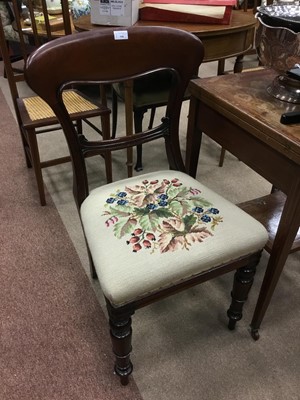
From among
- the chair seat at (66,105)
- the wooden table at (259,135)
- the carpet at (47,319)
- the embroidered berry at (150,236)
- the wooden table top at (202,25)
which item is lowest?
the carpet at (47,319)

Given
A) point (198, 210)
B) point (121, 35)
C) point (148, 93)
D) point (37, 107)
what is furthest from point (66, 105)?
point (198, 210)

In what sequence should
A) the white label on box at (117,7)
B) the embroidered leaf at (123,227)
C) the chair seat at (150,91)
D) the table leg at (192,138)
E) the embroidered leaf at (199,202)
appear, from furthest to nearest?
the chair seat at (150,91)
the white label on box at (117,7)
the table leg at (192,138)
the embroidered leaf at (199,202)
the embroidered leaf at (123,227)

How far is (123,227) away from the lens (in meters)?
0.91

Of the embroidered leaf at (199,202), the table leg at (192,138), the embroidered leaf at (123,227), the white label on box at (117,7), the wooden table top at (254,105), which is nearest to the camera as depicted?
the wooden table top at (254,105)

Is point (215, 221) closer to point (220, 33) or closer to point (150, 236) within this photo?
point (150, 236)

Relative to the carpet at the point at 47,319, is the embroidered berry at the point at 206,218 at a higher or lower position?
higher

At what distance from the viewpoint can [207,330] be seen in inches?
47.1

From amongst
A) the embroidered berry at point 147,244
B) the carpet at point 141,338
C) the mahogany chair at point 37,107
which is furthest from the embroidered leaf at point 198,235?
the mahogany chair at point 37,107

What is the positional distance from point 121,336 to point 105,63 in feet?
2.40

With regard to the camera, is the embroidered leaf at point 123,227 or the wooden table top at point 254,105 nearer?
the wooden table top at point 254,105

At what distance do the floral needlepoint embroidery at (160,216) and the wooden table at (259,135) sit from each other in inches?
6.8

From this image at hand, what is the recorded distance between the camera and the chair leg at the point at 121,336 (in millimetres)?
837

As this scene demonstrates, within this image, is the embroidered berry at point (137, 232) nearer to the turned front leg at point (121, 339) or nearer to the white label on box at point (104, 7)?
the turned front leg at point (121, 339)

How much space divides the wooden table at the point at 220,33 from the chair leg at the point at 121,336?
3.81 feet
